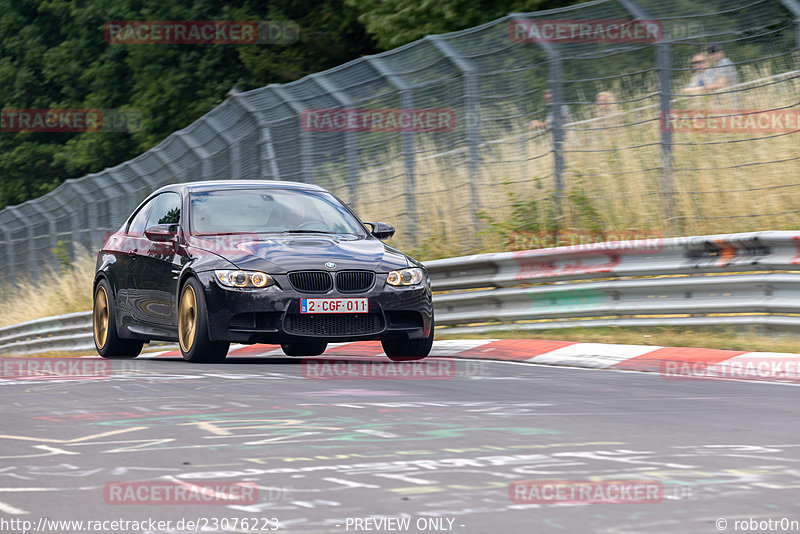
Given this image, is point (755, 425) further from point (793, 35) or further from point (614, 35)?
point (614, 35)

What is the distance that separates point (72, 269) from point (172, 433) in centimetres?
1987

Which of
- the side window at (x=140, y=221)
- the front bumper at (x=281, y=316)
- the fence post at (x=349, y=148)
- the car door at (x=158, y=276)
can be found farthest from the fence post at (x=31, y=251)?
the front bumper at (x=281, y=316)

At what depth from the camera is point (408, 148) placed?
17047 millimetres

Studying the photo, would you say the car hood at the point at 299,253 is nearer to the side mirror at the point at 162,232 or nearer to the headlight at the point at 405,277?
the headlight at the point at 405,277

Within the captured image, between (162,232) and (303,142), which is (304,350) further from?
(303,142)

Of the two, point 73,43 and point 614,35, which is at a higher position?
point 73,43

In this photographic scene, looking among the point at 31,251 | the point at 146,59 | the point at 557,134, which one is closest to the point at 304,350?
the point at 557,134

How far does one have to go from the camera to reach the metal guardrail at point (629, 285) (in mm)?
11227

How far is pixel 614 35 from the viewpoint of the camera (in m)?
14.5

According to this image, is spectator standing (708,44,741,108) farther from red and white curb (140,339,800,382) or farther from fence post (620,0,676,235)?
red and white curb (140,339,800,382)

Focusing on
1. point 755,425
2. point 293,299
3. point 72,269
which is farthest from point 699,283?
point 72,269

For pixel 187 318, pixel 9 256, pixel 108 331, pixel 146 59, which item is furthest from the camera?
pixel 146 59

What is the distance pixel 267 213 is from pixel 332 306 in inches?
63.2

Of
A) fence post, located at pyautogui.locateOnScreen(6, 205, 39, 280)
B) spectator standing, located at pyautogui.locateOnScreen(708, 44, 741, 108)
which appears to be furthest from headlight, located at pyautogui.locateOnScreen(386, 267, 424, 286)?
fence post, located at pyautogui.locateOnScreen(6, 205, 39, 280)
